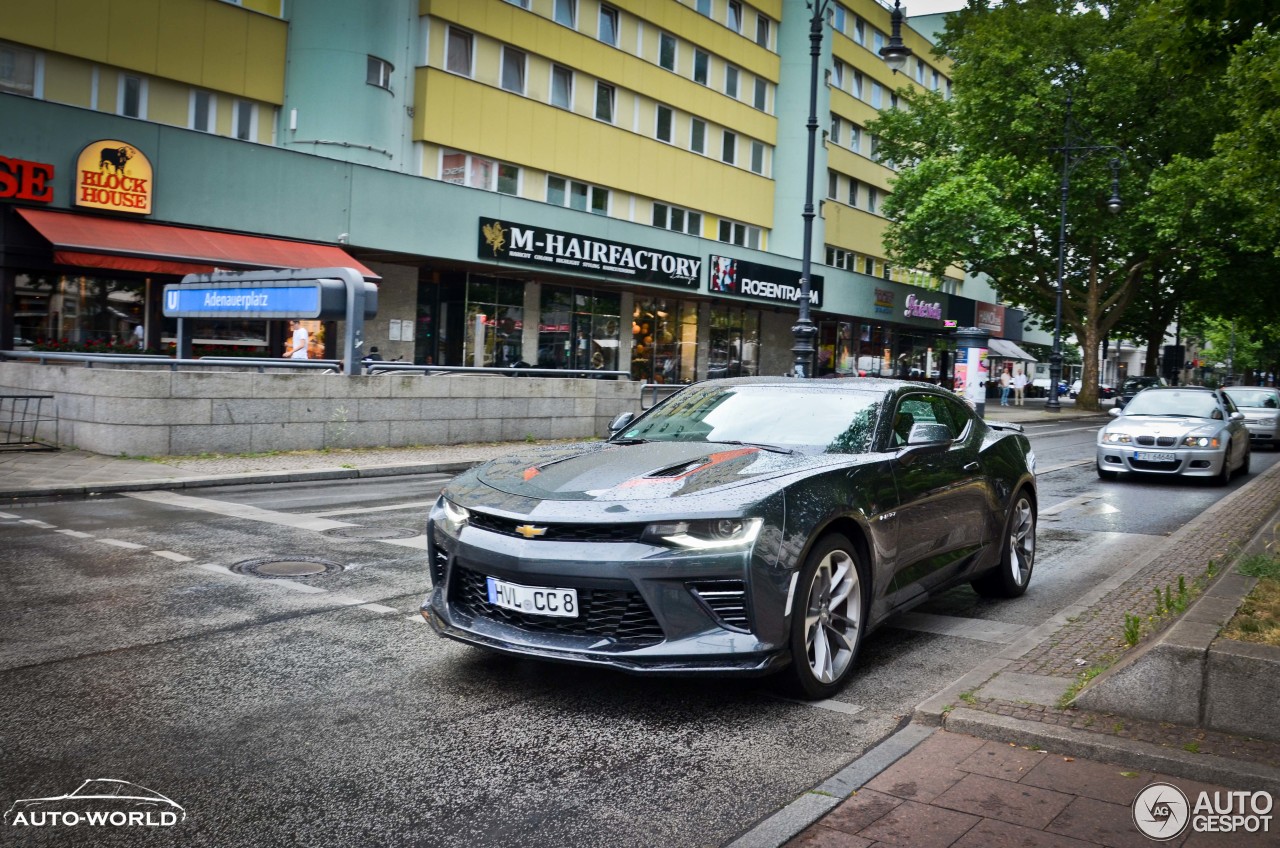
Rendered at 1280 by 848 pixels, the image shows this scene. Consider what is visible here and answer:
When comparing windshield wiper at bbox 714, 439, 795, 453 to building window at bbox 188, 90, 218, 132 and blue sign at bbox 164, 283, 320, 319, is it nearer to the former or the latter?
blue sign at bbox 164, 283, 320, 319

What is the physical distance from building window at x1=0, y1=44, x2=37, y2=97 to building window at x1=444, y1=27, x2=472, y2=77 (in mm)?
9739

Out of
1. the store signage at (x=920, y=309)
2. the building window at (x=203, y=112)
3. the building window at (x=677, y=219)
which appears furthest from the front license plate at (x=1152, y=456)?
the store signage at (x=920, y=309)

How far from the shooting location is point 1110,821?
360 centimetres

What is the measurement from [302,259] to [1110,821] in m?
20.5

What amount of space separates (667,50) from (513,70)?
796cm

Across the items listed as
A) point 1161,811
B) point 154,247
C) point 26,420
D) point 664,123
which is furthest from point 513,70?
point 1161,811

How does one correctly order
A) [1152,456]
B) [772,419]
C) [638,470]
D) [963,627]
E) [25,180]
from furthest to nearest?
[25,180]
[1152,456]
[963,627]
[772,419]
[638,470]

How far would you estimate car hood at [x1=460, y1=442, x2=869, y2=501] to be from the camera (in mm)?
4797

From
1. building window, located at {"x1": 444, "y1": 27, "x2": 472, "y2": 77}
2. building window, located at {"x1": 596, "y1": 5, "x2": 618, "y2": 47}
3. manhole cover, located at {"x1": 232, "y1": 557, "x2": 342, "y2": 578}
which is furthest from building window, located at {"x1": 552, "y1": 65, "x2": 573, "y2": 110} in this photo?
manhole cover, located at {"x1": 232, "y1": 557, "x2": 342, "y2": 578}

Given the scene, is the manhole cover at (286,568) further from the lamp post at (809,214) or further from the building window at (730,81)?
the building window at (730,81)

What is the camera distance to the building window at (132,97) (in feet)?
72.9

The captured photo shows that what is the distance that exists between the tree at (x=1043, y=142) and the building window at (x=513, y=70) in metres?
18.8

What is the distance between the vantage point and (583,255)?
28812mm

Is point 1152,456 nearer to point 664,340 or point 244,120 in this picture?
point 244,120
